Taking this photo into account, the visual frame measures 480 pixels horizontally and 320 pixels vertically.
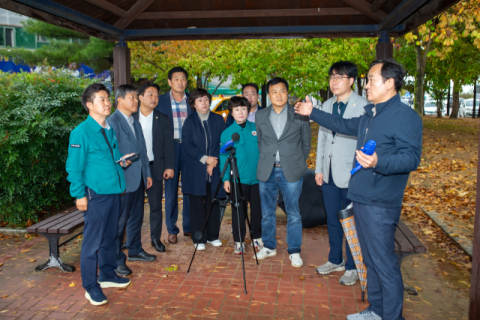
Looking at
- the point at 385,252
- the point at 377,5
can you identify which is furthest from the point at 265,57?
the point at 385,252

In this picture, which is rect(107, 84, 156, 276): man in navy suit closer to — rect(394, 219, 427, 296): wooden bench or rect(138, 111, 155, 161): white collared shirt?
rect(138, 111, 155, 161): white collared shirt

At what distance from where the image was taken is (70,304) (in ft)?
13.1

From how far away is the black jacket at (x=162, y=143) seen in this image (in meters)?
5.25

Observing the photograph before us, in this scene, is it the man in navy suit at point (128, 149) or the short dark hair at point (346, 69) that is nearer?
the short dark hair at point (346, 69)

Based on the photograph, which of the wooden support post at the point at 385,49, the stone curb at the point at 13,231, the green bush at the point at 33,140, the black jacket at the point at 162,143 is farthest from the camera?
the stone curb at the point at 13,231

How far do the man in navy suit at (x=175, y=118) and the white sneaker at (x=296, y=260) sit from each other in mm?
1722

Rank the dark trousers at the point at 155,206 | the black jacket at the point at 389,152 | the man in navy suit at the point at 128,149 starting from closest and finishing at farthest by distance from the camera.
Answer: the black jacket at the point at 389,152
the man in navy suit at the point at 128,149
the dark trousers at the point at 155,206

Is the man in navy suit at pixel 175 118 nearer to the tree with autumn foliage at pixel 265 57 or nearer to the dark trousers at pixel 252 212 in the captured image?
the dark trousers at pixel 252 212

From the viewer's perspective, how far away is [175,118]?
19.3ft

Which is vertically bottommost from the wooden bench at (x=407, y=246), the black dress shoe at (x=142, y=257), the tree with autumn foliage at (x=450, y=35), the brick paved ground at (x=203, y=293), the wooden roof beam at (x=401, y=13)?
the brick paved ground at (x=203, y=293)

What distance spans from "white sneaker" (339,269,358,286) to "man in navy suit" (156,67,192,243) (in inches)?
94.3

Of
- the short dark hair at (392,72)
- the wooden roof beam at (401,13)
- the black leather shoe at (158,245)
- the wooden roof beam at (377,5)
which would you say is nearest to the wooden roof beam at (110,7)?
the black leather shoe at (158,245)

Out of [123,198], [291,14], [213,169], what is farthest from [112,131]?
[291,14]

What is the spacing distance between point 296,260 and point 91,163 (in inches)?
99.9
